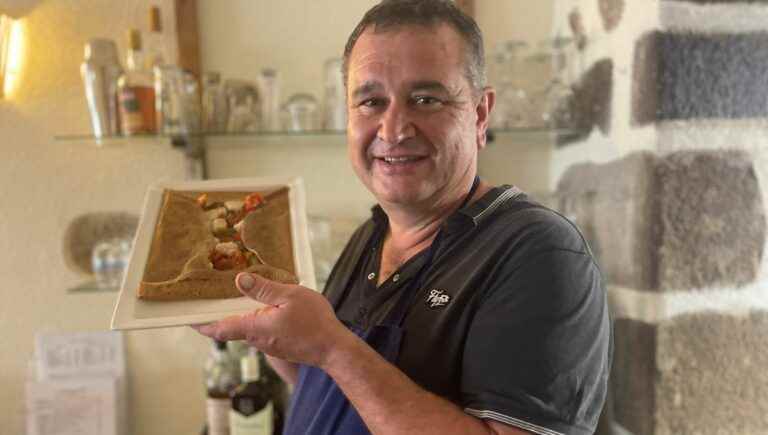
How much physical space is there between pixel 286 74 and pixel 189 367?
88 centimetres

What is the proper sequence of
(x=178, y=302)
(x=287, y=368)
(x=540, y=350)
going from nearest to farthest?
(x=540, y=350), (x=178, y=302), (x=287, y=368)

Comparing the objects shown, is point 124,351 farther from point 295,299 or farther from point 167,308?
point 295,299

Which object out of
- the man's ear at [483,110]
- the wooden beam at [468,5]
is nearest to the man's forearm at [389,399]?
the man's ear at [483,110]

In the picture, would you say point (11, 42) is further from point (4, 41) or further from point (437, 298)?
point (437, 298)

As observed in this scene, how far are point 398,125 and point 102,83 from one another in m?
0.94

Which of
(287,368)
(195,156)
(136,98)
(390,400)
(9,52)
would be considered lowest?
(287,368)

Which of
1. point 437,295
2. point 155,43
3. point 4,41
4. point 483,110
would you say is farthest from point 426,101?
point 4,41

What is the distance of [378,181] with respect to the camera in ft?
2.31

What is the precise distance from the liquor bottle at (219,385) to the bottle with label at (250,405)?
36 mm

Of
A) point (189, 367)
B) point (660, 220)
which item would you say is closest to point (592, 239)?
point (660, 220)

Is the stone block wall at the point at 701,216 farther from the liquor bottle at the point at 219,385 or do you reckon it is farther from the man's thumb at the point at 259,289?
the liquor bottle at the point at 219,385

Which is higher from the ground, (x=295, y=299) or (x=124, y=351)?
(x=295, y=299)

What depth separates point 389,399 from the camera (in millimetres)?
532

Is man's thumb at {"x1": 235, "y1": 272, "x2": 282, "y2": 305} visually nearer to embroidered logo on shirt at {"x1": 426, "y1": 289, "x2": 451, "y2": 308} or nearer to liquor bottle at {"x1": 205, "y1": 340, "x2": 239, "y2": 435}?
embroidered logo on shirt at {"x1": 426, "y1": 289, "x2": 451, "y2": 308}
